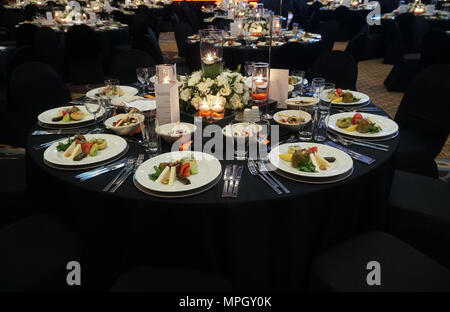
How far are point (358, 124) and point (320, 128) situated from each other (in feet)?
0.69

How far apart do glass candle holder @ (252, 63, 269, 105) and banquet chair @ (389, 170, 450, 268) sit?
973 mm

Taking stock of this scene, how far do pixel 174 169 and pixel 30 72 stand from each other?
213cm

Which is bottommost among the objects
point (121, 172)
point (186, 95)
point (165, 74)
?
point (121, 172)

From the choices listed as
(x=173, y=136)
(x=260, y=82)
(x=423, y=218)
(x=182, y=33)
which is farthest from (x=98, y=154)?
(x=182, y=33)

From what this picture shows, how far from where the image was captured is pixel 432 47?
17.2 ft

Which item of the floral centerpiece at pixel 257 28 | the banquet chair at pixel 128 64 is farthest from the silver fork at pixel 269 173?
the floral centerpiece at pixel 257 28

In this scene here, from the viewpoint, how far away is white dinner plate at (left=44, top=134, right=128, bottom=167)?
161 centimetres

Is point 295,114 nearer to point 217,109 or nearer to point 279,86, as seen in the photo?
point 279,86

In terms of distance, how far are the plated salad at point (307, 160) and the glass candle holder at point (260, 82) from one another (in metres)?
0.73

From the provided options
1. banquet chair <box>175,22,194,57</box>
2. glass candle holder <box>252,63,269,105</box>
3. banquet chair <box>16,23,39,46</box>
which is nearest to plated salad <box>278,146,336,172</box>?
glass candle holder <box>252,63,269,105</box>

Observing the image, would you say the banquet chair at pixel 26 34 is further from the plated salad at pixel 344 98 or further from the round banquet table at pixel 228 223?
the plated salad at pixel 344 98

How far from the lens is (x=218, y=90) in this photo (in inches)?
83.5

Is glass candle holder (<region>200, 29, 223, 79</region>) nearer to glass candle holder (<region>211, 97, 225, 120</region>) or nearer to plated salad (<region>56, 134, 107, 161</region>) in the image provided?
glass candle holder (<region>211, 97, 225, 120</region>)
